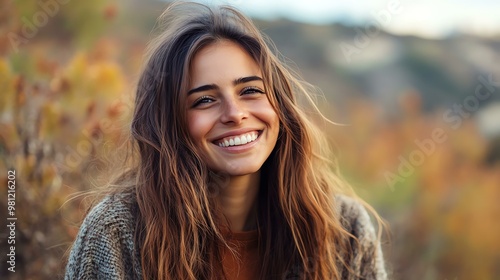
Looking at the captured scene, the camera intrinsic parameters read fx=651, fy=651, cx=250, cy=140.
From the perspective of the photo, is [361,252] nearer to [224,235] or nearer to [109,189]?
[224,235]

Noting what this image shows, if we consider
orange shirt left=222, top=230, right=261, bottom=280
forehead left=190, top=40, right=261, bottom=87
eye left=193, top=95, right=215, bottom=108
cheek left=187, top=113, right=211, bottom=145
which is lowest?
orange shirt left=222, top=230, right=261, bottom=280

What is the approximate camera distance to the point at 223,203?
2.25m

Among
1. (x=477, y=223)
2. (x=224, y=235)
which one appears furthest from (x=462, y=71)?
(x=224, y=235)

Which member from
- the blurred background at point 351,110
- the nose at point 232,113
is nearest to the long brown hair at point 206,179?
the nose at point 232,113

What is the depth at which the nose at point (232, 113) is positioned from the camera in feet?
6.63

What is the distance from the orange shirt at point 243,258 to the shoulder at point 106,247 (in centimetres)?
33

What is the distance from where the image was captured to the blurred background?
9.18 ft
